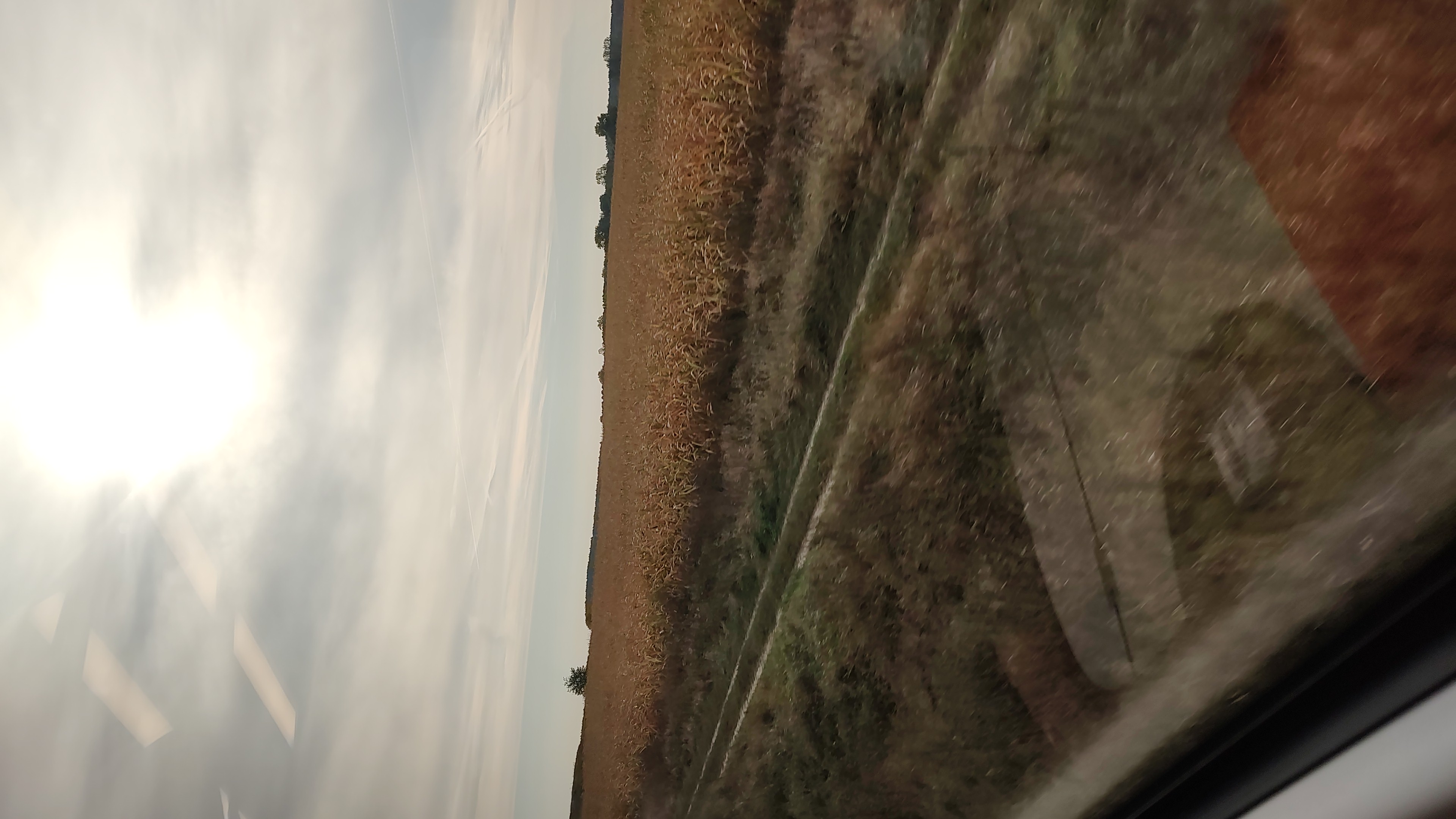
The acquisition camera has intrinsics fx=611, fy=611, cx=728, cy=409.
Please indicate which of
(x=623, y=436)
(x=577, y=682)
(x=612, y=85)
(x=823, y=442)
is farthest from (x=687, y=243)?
(x=577, y=682)

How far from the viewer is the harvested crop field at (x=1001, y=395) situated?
40.2 inches

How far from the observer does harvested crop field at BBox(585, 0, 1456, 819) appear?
1.02 m

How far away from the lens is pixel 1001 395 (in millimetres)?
1428

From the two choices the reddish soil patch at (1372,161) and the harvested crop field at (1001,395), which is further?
the harvested crop field at (1001,395)

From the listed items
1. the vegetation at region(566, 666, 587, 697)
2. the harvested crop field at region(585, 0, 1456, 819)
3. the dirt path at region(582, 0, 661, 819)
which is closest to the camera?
the harvested crop field at region(585, 0, 1456, 819)

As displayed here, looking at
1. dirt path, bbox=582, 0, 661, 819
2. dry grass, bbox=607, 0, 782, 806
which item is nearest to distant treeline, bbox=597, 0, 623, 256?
dirt path, bbox=582, 0, 661, 819

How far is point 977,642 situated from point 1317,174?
3.91 feet

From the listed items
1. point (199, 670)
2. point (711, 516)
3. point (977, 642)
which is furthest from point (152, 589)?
point (977, 642)

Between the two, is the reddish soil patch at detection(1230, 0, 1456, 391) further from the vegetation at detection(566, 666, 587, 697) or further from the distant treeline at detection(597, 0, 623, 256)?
the vegetation at detection(566, 666, 587, 697)

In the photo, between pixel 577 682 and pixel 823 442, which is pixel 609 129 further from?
pixel 577 682

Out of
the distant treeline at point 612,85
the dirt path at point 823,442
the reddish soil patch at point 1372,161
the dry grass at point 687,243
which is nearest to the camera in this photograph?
the reddish soil patch at point 1372,161

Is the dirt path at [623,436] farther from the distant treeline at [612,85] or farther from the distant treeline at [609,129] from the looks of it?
the distant treeline at [612,85]

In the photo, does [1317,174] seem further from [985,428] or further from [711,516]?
[711,516]

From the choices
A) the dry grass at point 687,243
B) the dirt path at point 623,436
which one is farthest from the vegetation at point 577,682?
the dry grass at point 687,243
